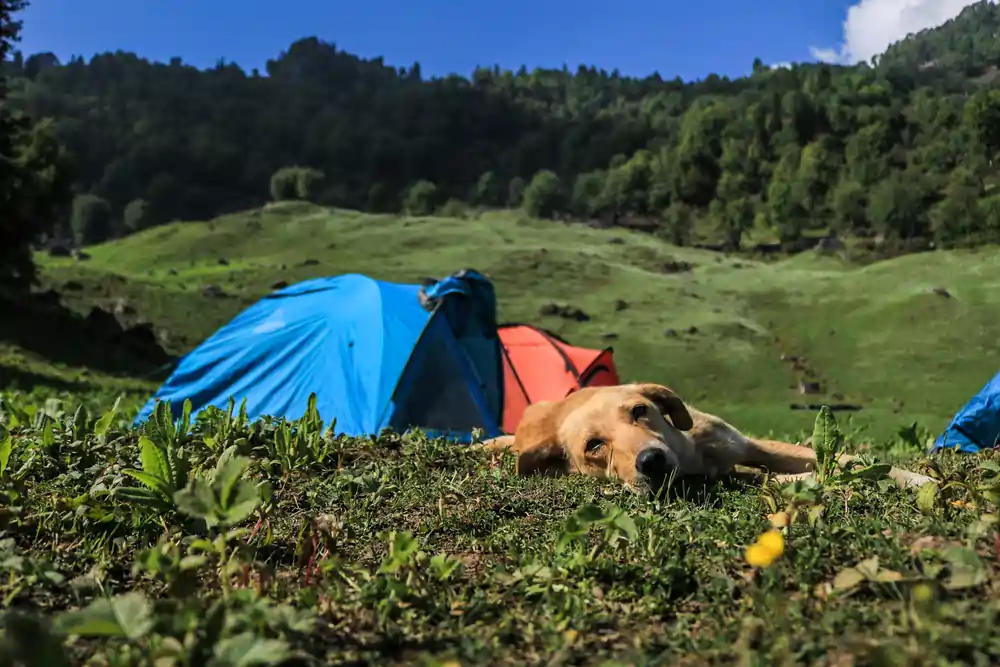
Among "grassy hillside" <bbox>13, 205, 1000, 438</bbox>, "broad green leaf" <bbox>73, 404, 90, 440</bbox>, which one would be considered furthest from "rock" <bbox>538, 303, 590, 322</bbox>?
"broad green leaf" <bbox>73, 404, 90, 440</bbox>

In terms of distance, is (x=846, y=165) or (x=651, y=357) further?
(x=846, y=165)

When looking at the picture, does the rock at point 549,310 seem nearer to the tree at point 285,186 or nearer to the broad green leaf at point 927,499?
the broad green leaf at point 927,499

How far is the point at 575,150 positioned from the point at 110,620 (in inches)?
6079

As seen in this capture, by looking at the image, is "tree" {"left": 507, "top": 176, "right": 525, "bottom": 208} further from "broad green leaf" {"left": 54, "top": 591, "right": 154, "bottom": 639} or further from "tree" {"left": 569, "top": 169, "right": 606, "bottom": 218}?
"broad green leaf" {"left": 54, "top": 591, "right": 154, "bottom": 639}

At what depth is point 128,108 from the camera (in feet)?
532

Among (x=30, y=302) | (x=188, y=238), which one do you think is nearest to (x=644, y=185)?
(x=188, y=238)

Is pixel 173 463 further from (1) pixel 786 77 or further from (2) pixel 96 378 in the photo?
(1) pixel 786 77

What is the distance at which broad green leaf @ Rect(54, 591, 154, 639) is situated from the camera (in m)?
1.77

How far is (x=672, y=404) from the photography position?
481cm

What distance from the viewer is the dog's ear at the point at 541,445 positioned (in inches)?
186

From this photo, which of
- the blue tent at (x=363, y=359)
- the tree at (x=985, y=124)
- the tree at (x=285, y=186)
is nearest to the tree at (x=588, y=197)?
the tree at (x=985, y=124)

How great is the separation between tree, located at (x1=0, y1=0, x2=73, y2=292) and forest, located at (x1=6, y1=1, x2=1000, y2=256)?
5237 centimetres

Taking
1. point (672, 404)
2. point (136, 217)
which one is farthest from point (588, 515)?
point (136, 217)

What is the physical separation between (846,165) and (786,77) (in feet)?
191
